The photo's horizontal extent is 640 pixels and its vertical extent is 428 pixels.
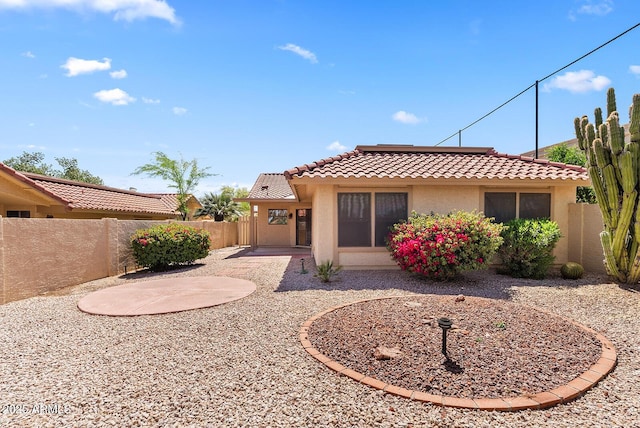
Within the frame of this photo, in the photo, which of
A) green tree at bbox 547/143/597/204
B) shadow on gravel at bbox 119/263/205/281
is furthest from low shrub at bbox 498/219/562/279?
shadow on gravel at bbox 119/263/205/281

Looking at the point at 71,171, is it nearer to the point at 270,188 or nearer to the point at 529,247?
the point at 270,188

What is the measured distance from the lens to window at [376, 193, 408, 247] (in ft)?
31.4

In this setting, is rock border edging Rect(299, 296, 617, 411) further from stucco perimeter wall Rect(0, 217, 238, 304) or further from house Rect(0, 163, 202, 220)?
house Rect(0, 163, 202, 220)

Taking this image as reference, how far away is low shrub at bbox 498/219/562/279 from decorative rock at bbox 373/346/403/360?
632 cm

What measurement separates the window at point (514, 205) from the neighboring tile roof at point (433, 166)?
800mm

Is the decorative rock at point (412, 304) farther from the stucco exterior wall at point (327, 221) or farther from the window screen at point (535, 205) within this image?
the window screen at point (535, 205)

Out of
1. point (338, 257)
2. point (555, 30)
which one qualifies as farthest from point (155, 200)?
point (555, 30)

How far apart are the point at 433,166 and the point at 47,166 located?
5772 cm

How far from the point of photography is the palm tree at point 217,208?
81.3 feet

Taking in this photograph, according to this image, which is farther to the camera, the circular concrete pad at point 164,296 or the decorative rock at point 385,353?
the circular concrete pad at point 164,296

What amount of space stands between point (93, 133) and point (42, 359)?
20.8 m

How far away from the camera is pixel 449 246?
23.7ft

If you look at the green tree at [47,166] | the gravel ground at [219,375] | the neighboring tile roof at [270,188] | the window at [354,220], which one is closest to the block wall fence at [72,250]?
the gravel ground at [219,375]

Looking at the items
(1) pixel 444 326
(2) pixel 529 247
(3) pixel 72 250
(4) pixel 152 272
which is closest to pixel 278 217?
(4) pixel 152 272
